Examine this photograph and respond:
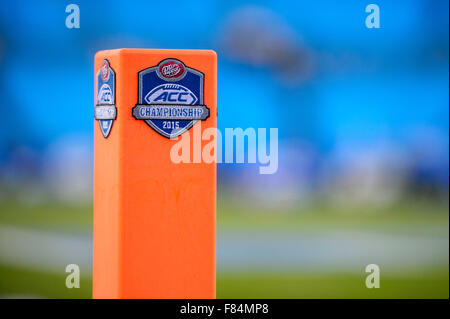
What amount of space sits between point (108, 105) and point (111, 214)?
2.29 ft

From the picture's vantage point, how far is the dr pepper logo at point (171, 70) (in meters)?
4.54

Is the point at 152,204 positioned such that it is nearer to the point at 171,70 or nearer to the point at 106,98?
the point at 106,98

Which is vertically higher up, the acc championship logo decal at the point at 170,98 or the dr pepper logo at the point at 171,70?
the dr pepper logo at the point at 171,70

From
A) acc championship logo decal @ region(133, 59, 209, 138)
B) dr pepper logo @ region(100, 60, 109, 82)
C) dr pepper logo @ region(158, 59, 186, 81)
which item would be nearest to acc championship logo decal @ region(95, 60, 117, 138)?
dr pepper logo @ region(100, 60, 109, 82)

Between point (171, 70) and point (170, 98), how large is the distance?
0.18m

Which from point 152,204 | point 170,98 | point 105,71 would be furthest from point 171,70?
point 152,204

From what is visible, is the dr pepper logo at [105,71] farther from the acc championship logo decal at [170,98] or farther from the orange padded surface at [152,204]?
the acc championship logo decal at [170,98]

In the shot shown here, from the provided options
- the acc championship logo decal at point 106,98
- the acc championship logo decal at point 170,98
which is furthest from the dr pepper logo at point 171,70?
the acc championship logo decal at point 106,98

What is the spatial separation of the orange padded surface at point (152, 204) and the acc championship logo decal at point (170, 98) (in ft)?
0.12

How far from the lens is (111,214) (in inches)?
183

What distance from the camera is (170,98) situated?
456 cm

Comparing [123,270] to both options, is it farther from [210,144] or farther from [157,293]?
[210,144]

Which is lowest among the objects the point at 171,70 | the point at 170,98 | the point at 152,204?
the point at 152,204

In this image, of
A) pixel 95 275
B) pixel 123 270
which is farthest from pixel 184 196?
pixel 95 275
